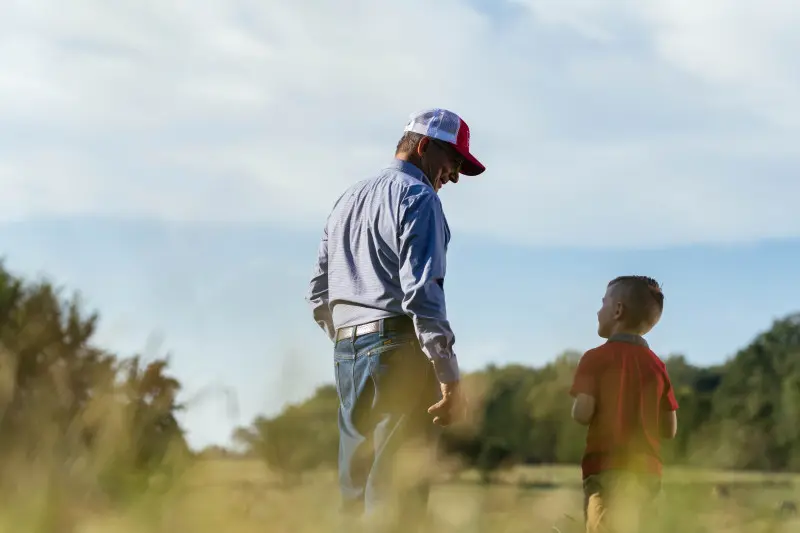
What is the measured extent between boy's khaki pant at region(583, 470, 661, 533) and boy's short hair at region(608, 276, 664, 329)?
0.76 meters

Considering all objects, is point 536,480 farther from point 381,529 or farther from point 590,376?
point 381,529

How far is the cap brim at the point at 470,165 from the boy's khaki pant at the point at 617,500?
5.26ft

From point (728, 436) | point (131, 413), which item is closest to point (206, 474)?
point (131, 413)

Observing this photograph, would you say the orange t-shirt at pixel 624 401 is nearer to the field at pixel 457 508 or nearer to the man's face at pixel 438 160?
the man's face at pixel 438 160

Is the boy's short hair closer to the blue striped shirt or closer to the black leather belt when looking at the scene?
the blue striped shirt

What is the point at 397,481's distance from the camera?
8.79 ft

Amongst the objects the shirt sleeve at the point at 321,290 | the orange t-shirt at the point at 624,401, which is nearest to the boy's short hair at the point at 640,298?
the orange t-shirt at the point at 624,401

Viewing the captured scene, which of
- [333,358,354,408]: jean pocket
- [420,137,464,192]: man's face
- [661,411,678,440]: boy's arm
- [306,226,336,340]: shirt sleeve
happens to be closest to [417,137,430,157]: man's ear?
[420,137,464,192]: man's face

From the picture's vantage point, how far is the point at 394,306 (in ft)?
15.5

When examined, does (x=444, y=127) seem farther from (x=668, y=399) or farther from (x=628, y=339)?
(x=668, y=399)

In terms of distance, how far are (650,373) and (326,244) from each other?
180cm

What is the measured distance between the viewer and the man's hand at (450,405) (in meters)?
4.48

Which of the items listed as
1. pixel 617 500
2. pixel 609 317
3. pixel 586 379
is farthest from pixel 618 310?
pixel 617 500

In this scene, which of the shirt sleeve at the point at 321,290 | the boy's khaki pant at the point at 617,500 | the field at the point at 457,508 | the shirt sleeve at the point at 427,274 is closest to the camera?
the field at the point at 457,508
